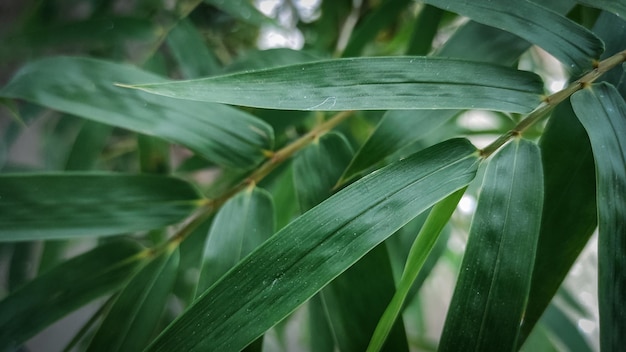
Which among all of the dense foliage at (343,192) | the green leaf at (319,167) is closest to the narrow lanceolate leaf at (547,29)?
the dense foliage at (343,192)

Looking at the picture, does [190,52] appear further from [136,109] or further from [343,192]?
[343,192]

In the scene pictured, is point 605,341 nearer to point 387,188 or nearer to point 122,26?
point 387,188

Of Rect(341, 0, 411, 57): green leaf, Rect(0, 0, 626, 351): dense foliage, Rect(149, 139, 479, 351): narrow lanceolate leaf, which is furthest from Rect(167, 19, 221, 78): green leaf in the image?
Rect(149, 139, 479, 351): narrow lanceolate leaf

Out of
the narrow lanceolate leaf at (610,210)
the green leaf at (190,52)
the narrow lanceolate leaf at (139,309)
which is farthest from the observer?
the green leaf at (190,52)

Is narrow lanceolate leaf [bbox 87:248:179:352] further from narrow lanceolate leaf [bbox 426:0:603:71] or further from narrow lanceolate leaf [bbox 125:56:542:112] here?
narrow lanceolate leaf [bbox 426:0:603:71]

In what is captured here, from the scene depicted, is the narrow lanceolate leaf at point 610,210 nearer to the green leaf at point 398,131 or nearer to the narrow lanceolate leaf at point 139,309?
the green leaf at point 398,131

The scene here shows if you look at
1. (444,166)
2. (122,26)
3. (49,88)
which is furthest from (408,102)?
(122,26)

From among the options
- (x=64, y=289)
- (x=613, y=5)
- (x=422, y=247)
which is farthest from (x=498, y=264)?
(x=64, y=289)
